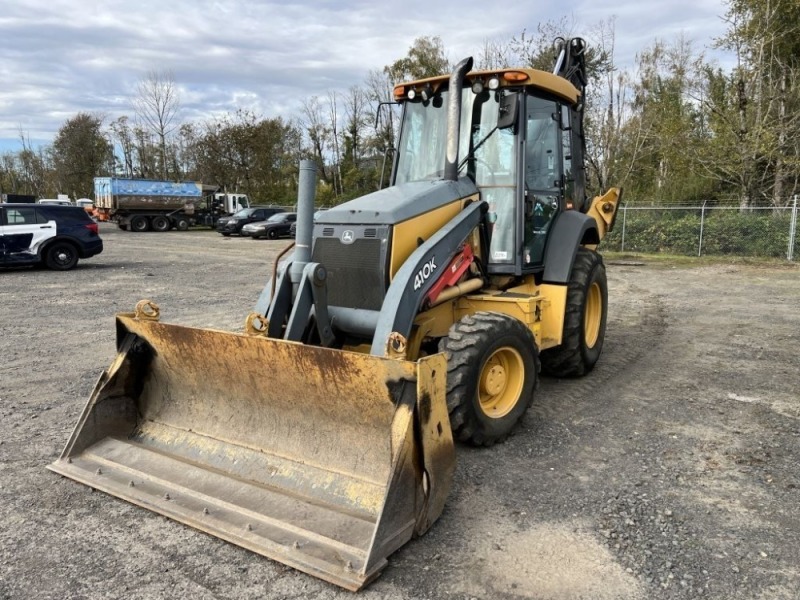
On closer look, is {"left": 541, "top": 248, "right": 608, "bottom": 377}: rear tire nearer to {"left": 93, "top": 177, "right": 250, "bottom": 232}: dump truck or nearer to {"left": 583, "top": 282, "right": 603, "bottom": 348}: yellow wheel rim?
{"left": 583, "top": 282, "right": 603, "bottom": 348}: yellow wheel rim

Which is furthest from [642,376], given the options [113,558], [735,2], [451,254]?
[735,2]

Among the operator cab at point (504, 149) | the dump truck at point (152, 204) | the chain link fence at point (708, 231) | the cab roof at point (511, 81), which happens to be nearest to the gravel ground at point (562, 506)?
the operator cab at point (504, 149)

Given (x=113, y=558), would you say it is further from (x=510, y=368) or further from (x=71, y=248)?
(x=71, y=248)

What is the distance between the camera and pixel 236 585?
2939mm

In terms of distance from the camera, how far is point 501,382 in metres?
4.55

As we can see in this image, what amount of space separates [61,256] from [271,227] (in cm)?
1510

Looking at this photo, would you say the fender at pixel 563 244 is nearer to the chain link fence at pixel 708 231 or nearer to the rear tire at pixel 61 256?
the rear tire at pixel 61 256

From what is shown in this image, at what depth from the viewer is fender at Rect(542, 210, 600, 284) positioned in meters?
5.61

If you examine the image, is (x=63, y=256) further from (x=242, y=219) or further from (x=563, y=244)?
(x=242, y=219)

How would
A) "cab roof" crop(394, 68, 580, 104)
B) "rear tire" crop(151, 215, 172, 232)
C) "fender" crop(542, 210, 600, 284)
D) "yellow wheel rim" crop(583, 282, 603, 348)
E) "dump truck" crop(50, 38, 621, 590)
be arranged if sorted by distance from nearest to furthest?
"dump truck" crop(50, 38, 621, 590) → "cab roof" crop(394, 68, 580, 104) → "fender" crop(542, 210, 600, 284) → "yellow wheel rim" crop(583, 282, 603, 348) → "rear tire" crop(151, 215, 172, 232)

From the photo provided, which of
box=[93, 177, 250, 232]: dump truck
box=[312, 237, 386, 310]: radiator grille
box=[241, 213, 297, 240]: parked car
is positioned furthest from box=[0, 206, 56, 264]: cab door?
box=[93, 177, 250, 232]: dump truck

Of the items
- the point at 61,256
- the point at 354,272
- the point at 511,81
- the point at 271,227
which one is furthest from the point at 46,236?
the point at 271,227

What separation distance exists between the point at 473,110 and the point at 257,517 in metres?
3.60

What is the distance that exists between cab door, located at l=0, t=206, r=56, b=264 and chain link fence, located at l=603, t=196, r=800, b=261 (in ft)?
56.6
